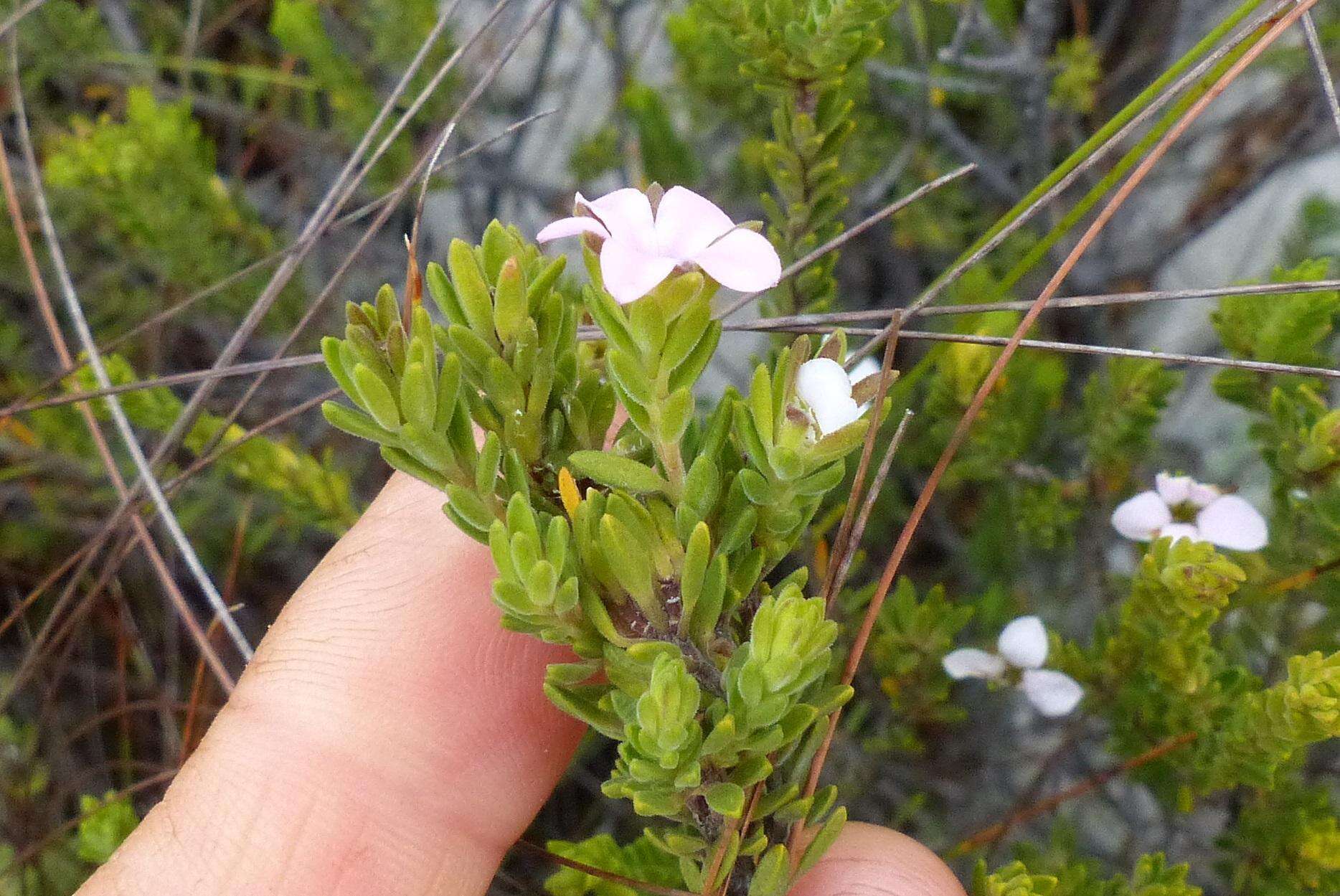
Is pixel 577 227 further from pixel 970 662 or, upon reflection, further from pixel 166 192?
pixel 166 192

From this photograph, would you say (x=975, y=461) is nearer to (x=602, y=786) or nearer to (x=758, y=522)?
(x=758, y=522)

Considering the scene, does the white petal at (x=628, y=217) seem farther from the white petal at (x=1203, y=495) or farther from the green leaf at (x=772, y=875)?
the white petal at (x=1203, y=495)

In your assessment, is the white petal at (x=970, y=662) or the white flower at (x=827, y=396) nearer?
the white flower at (x=827, y=396)

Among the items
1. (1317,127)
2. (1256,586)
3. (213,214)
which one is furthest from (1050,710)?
(213,214)

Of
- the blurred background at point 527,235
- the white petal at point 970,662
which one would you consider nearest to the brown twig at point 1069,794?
the blurred background at point 527,235

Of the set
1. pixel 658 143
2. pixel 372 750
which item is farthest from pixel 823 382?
pixel 658 143

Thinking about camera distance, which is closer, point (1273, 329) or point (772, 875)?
point (772, 875)
